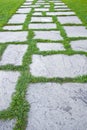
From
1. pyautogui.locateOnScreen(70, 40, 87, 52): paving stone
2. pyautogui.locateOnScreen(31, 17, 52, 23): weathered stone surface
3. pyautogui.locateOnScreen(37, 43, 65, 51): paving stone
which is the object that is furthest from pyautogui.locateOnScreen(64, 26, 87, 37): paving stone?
pyautogui.locateOnScreen(31, 17, 52, 23): weathered stone surface

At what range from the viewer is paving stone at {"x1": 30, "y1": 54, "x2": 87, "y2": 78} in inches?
103

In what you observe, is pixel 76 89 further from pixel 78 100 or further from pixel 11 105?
pixel 11 105

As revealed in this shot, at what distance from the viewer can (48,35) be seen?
4.05 m

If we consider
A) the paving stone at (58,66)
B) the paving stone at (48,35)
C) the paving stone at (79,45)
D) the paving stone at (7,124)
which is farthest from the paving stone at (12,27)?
the paving stone at (7,124)

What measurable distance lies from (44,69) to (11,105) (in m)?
0.82

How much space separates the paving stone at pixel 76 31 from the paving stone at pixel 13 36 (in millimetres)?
828

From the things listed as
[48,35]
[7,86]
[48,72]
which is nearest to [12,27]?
[48,35]

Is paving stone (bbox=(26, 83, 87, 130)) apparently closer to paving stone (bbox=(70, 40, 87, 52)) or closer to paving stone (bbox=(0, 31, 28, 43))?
paving stone (bbox=(70, 40, 87, 52))

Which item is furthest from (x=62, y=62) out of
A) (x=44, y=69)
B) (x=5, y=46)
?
(x=5, y=46)

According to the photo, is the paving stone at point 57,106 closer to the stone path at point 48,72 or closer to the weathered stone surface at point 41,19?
the stone path at point 48,72

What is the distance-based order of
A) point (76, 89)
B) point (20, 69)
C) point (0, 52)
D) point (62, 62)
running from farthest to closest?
point (0, 52) < point (62, 62) < point (20, 69) < point (76, 89)

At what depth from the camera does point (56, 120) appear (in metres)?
A: 1.87

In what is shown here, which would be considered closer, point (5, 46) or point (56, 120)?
point (56, 120)

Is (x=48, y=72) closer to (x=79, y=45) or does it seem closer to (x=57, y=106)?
(x=57, y=106)
